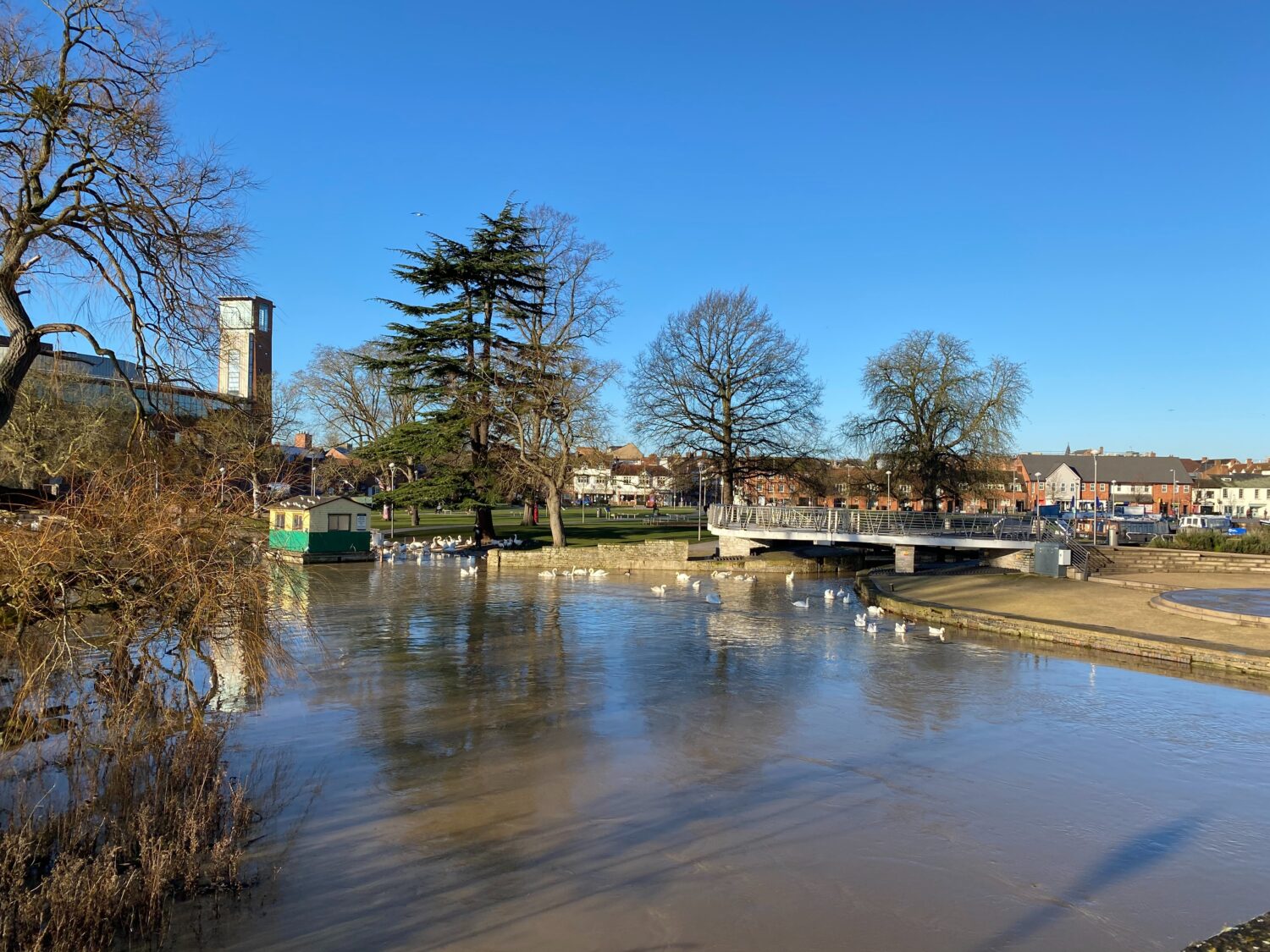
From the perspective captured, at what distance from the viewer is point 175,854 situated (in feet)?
22.4

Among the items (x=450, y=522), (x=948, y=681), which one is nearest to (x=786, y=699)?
(x=948, y=681)

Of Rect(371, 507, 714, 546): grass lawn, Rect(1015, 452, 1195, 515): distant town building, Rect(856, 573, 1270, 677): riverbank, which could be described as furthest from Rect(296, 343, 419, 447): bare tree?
Rect(1015, 452, 1195, 515): distant town building

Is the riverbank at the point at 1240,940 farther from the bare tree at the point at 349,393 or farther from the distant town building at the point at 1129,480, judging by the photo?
the distant town building at the point at 1129,480

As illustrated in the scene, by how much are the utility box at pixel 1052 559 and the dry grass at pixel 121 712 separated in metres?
25.2

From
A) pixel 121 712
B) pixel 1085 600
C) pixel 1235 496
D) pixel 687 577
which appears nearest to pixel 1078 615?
pixel 1085 600

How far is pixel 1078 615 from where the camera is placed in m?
20.7

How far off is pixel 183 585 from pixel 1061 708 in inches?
511

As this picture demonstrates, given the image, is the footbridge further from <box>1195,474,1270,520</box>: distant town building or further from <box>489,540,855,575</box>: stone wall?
<box>1195,474,1270,520</box>: distant town building

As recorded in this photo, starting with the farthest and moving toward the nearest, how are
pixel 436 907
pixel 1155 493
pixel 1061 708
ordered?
pixel 1155 493, pixel 1061 708, pixel 436 907

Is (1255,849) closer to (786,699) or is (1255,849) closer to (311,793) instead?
(786,699)

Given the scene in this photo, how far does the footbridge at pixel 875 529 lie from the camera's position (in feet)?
101

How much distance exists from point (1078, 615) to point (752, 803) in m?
15.1

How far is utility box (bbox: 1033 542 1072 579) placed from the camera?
1056 inches

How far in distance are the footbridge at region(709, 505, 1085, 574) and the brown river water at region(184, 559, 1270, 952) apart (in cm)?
1354
